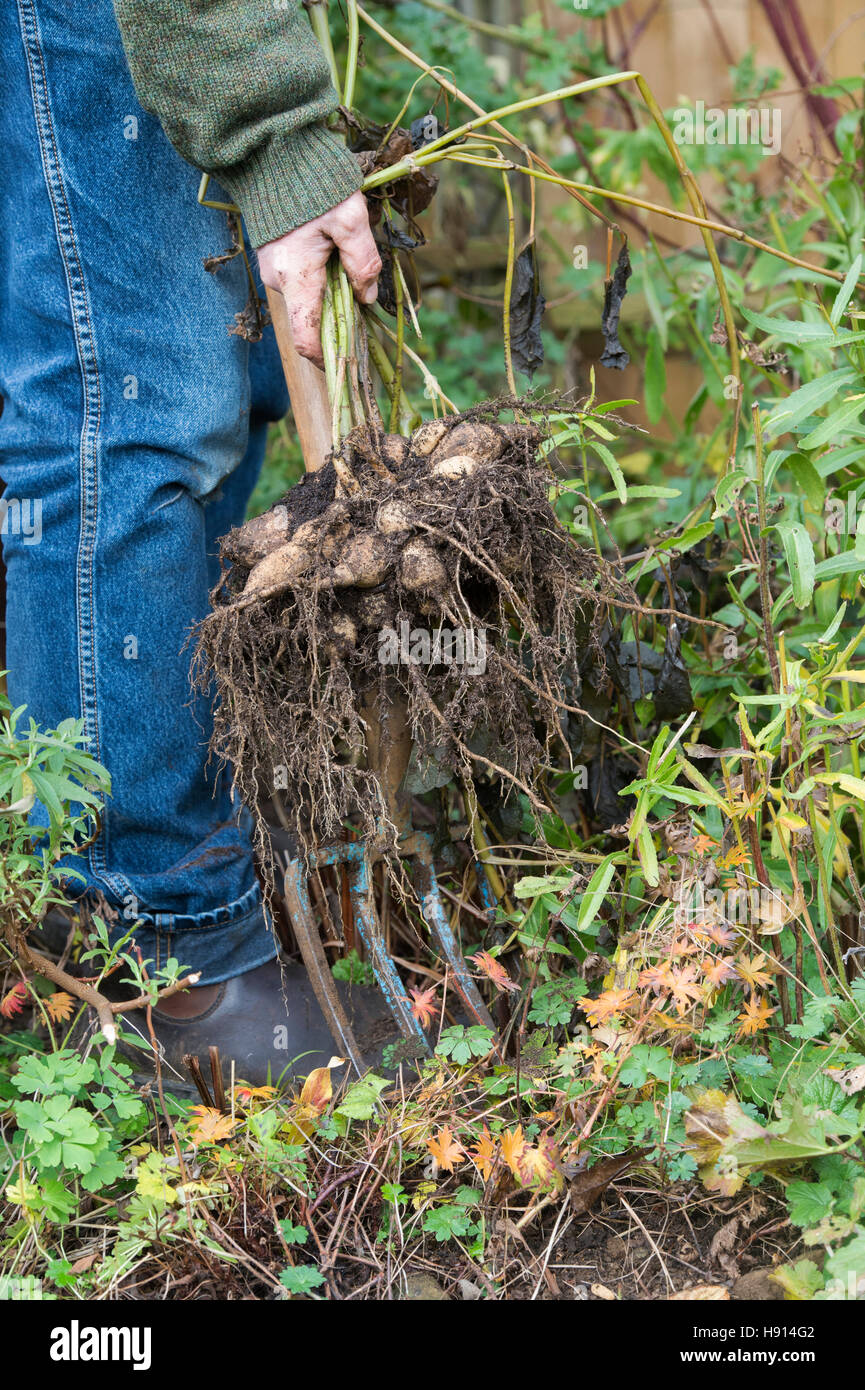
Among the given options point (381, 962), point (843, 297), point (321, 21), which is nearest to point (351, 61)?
point (321, 21)

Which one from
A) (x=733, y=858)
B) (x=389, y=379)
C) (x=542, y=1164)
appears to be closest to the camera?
(x=542, y=1164)

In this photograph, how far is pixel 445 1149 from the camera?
1172 mm

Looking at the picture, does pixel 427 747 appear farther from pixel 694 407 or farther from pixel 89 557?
pixel 694 407

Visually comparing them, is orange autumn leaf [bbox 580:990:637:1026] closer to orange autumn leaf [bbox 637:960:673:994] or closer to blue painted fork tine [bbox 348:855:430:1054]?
orange autumn leaf [bbox 637:960:673:994]

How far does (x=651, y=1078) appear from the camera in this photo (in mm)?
1217

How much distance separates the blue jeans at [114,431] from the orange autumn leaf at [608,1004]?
0.60 metres

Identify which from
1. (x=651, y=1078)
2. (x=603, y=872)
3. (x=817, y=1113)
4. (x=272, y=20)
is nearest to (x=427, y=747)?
(x=603, y=872)

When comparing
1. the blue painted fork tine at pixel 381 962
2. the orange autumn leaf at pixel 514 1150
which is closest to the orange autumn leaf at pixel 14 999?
the blue painted fork tine at pixel 381 962

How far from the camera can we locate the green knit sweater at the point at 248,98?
4.14 feet

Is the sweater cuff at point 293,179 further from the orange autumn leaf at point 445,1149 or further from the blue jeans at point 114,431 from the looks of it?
the orange autumn leaf at point 445,1149

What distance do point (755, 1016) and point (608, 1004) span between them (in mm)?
162

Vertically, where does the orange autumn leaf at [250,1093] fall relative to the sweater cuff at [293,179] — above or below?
below

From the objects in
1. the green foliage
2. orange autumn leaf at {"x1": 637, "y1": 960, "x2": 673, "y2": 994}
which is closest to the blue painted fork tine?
the green foliage

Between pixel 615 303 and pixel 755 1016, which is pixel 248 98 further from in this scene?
pixel 755 1016
